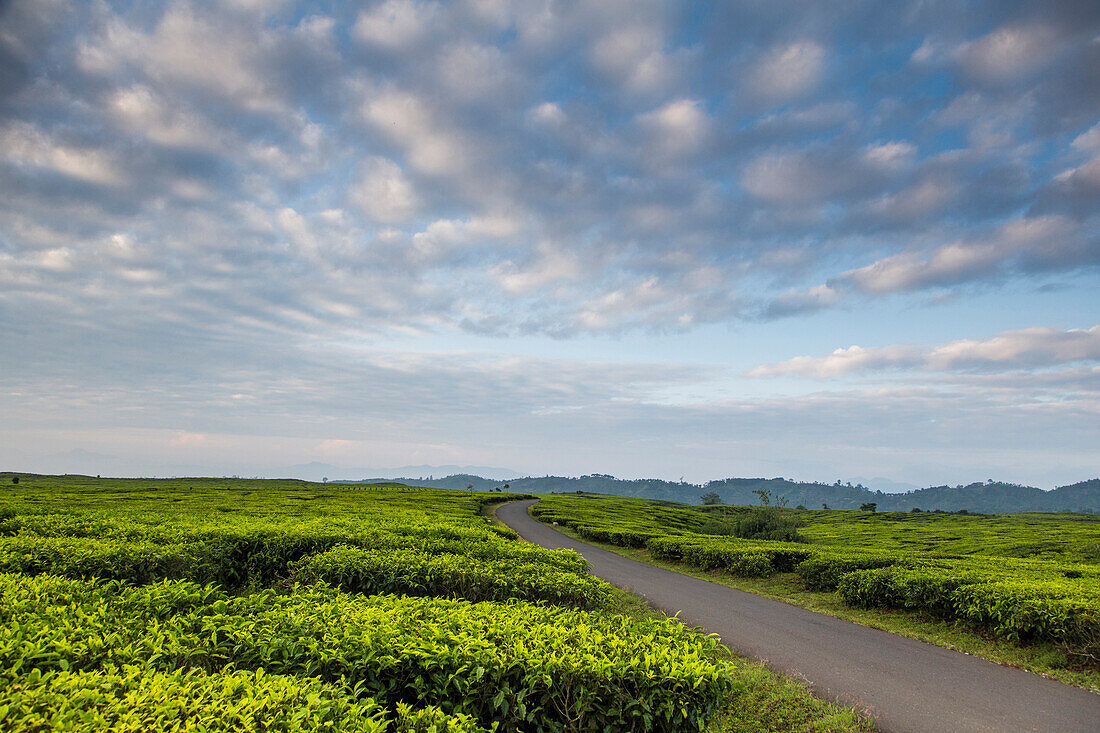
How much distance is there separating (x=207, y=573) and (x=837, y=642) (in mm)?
11385

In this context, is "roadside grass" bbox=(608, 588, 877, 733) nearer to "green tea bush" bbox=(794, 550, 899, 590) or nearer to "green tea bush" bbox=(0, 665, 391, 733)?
"green tea bush" bbox=(0, 665, 391, 733)

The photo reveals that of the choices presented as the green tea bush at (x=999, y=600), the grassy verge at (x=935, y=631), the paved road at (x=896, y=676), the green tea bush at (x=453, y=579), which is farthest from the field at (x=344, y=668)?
the green tea bush at (x=999, y=600)

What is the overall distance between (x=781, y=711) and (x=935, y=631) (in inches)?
277

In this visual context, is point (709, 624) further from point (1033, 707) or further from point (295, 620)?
point (295, 620)

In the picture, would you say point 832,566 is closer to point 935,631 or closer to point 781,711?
point 935,631

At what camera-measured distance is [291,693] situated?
3289mm

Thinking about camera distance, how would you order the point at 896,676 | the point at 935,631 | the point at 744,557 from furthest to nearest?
the point at 744,557 < the point at 935,631 < the point at 896,676

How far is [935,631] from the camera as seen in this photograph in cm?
1135

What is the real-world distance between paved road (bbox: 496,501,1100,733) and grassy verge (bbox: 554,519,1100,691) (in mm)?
474

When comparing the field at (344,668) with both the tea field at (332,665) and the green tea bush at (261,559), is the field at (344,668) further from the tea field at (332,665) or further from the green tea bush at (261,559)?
the green tea bush at (261,559)

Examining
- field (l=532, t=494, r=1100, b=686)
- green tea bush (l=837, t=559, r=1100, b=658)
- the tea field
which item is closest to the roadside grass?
the tea field

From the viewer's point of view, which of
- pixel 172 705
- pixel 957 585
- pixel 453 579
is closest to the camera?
pixel 172 705

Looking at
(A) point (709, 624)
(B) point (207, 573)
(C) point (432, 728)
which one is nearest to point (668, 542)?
(A) point (709, 624)

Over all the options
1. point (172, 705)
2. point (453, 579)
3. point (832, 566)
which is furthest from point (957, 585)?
point (172, 705)
